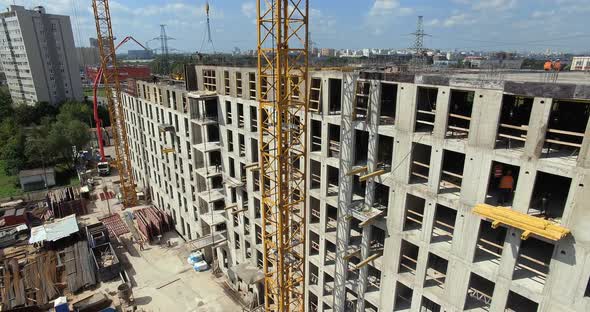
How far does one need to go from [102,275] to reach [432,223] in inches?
1455

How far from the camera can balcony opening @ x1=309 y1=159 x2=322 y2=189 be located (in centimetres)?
2430

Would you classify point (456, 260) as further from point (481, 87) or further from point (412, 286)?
point (481, 87)

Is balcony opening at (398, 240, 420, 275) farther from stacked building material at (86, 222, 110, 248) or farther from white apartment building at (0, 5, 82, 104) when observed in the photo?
white apartment building at (0, 5, 82, 104)

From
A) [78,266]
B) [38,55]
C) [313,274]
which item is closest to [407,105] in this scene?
[313,274]

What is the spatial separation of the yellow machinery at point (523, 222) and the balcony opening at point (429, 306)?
799cm

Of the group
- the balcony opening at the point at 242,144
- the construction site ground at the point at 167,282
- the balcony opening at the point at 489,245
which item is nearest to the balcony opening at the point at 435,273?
the balcony opening at the point at 489,245

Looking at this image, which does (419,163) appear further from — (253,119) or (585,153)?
(253,119)

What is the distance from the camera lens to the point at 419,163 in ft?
59.5

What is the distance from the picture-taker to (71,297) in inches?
1382

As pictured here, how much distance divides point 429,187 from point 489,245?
4.67m

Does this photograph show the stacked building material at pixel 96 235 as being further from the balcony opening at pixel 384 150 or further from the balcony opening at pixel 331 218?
the balcony opening at pixel 384 150

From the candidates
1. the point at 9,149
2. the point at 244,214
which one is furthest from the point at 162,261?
the point at 9,149

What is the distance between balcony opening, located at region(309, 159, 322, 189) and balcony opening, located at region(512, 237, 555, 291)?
12.8 meters

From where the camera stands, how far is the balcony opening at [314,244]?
26125 millimetres
